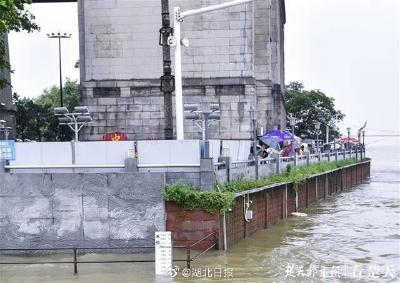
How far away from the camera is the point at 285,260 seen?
16156 mm

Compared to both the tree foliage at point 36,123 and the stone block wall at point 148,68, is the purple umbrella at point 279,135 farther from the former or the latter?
the tree foliage at point 36,123

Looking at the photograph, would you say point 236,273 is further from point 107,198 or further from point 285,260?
point 107,198

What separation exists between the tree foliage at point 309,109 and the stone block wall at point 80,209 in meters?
80.4

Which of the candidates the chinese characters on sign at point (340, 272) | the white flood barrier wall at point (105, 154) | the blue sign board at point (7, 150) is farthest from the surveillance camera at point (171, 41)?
the chinese characters on sign at point (340, 272)

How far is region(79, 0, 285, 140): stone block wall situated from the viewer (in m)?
32.8

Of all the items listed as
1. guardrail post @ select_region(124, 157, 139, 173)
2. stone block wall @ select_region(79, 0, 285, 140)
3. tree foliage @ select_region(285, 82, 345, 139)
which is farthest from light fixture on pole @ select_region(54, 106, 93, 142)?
tree foliage @ select_region(285, 82, 345, 139)

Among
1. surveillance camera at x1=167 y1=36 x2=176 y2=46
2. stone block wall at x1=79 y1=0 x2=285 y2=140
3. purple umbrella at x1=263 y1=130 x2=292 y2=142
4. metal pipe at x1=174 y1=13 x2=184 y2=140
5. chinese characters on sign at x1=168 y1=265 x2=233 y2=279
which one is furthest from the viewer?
purple umbrella at x1=263 y1=130 x2=292 y2=142

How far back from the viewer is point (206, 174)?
15812 millimetres

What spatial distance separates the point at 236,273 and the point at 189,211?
225 cm

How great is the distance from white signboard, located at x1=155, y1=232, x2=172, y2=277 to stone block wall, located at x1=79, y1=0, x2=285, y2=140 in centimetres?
1952

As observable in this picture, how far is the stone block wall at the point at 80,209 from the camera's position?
623 inches

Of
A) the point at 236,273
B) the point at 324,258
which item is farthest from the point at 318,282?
the point at 324,258

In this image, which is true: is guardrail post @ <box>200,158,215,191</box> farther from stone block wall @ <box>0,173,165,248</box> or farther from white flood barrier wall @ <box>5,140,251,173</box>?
stone block wall @ <box>0,173,165,248</box>

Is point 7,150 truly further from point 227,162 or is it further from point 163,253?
point 227,162
